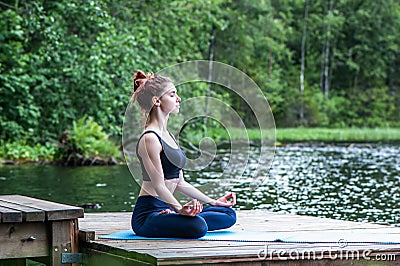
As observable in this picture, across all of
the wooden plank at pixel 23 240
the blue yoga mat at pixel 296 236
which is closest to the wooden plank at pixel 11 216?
the wooden plank at pixel 23 240

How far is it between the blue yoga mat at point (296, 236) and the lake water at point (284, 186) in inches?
193

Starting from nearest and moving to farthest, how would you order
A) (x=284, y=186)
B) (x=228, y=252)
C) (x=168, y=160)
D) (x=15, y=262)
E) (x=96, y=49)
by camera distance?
1. (x=228, y=252)
2. (x=168, y=160)
3. (x=15, y=262)
4. (x=284, y=186)
5. (x=96, y=49)

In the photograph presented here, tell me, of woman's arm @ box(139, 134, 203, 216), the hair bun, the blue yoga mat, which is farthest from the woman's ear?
the blue yoga mat

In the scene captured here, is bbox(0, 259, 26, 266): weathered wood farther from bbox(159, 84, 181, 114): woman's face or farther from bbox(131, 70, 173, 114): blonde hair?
bbox(159, 84, 181, 114): woman's face

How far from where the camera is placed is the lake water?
44.8ft

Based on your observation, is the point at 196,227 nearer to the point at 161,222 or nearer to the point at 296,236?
the point at 161,222

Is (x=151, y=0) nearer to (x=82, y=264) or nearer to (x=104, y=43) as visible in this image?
(x=104, y=43)

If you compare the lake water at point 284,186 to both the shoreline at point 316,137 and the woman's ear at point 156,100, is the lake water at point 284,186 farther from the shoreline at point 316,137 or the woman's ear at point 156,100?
the shoreline at point 316,137

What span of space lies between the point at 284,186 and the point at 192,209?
438 inches

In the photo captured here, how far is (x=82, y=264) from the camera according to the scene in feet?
21.2

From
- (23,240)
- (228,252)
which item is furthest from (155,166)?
(23,240)

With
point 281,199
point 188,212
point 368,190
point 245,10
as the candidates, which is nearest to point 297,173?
point 368,190

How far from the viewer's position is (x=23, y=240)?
6.38 meters

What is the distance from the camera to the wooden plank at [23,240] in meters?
6.32
